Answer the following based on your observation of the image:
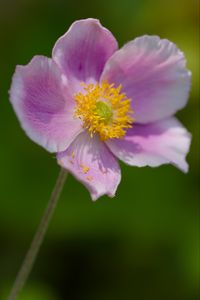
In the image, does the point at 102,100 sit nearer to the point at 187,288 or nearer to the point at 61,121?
the point at 61,121

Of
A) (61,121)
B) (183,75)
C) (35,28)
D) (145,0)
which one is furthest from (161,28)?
(61,121)

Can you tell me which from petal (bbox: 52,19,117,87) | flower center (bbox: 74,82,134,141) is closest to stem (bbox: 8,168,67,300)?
flower center (bbox: 74,82,134,141)

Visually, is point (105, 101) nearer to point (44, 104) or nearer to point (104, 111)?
point (104, 111)

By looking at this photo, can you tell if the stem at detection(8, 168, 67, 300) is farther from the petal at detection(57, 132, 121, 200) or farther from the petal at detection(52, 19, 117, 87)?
the petal at detection(52, 19, 117, 87)

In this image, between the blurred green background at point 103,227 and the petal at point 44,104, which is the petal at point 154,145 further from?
the blurred green background at point 103,227

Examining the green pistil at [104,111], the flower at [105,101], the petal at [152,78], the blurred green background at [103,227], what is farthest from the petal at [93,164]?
the blurred green background at [103,227]

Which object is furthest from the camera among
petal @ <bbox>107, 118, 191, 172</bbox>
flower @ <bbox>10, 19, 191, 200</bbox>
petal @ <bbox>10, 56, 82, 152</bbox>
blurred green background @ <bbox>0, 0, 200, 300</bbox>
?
blurred green background @ <bbox>0, 0, 200, 300</bbox>

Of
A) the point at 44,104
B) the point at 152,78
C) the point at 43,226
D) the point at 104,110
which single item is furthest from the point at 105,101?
the point at 43,226
